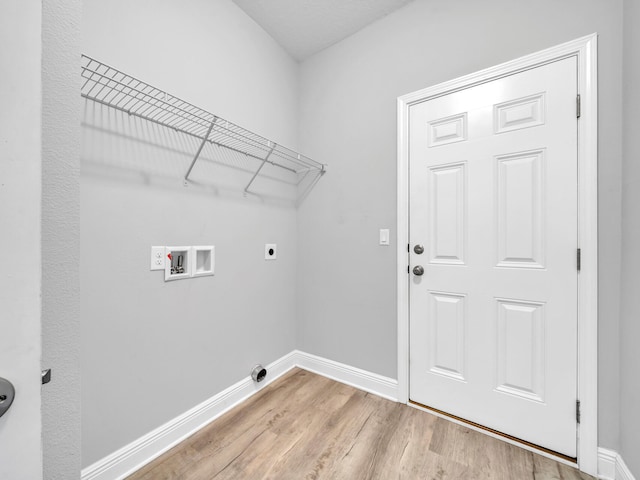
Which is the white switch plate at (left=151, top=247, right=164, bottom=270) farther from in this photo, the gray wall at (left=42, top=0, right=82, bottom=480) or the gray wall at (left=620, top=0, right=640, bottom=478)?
the gray wall at (left=620, top=0, right=640, bottom=478)

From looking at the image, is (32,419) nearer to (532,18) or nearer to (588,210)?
(588,210)

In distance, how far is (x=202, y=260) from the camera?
5.01 feet

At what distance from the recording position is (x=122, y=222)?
1.18 metres

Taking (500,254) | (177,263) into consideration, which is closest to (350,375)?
(500,254)

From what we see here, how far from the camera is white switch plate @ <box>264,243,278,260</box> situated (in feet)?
6.27

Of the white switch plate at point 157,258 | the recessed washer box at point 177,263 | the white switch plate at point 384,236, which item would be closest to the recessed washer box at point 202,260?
the recessed washer box at point 177,263

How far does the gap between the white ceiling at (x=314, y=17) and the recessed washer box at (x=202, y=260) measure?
5.14 feet

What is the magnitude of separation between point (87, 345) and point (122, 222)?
52cm

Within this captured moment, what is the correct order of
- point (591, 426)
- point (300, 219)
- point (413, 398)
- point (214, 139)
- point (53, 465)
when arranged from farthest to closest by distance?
point (300, 219) → point (413, 398) → point (214, 139) → point (591, 426) → point (53, 465)

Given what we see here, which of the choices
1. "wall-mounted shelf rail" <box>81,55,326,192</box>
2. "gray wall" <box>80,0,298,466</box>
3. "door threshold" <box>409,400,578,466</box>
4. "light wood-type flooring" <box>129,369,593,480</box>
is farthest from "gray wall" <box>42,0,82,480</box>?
"door threshold" <box>409,400,578,466</box>

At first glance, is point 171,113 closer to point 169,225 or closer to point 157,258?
point 169,225

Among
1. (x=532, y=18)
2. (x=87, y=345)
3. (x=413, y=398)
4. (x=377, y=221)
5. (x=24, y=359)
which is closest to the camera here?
(x=24, y=359)

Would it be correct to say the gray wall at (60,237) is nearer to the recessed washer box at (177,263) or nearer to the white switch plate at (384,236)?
the recessed washer box at (177,263)

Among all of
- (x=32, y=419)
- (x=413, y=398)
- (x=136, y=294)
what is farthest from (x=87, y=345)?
(x=413, y=398)
